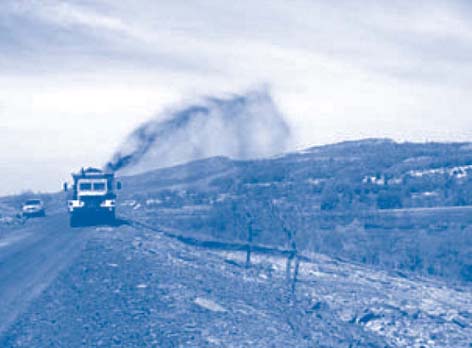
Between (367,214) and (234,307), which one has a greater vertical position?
(367,214)

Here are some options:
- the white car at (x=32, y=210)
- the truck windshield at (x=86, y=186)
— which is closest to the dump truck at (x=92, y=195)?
the truck windshield at (x=86, y=186)

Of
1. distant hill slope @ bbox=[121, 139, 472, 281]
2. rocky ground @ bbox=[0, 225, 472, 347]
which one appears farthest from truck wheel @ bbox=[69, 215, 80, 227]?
rocky ground @ bbox=[0, 225, 472, 347]

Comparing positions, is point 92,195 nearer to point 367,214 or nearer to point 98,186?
point 98,186

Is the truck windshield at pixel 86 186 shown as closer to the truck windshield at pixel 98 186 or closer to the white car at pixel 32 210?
the truck windshield at pixel 98 186

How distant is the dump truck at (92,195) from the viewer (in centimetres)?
3684

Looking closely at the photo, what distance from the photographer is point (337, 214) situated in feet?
105

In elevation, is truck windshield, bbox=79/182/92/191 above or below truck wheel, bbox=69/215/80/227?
above

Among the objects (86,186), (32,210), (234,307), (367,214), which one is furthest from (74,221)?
(234,307)

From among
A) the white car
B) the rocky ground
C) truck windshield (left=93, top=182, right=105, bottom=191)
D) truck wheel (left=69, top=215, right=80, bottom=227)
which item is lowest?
the rocky ground

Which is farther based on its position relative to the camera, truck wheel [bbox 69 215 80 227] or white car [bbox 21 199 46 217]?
white car [bbox 21 199 46 217]

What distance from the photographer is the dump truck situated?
36844mm

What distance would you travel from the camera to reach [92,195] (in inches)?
1452

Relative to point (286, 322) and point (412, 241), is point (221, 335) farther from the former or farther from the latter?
point (412, 241)

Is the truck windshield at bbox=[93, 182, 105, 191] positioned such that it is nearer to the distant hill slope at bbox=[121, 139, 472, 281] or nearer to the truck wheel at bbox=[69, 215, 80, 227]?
the truck wheel at bbox=[69, 215, 80, 227]
